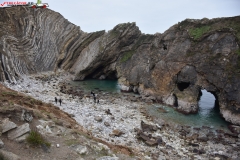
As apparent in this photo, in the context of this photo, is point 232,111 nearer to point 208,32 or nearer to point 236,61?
point 236,61

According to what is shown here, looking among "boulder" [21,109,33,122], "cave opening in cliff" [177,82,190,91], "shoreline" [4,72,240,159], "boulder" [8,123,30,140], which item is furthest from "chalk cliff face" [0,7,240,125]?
"boulder" [8,123,30,140]

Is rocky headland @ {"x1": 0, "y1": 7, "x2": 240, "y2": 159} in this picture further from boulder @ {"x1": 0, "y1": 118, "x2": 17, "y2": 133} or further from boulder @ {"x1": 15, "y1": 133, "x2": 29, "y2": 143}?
boulder @ {"x1": 0, "y1": 118, "x2": 17, "y2": 133}

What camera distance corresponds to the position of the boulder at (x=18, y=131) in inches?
477

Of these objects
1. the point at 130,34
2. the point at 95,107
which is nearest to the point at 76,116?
the point at 95,107

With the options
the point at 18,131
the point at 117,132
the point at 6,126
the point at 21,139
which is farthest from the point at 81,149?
the point at 117,132

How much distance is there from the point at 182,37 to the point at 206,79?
966 cm

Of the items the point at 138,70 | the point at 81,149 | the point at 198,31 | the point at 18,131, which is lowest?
the point at 81,149

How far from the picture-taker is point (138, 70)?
4697 centimetres

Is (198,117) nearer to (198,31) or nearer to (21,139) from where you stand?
(198,31)

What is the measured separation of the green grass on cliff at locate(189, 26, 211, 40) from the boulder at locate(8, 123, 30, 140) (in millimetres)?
32672

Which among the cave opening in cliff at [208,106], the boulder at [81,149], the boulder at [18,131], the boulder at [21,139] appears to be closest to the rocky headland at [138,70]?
the cave opening in cliff at [208,106]

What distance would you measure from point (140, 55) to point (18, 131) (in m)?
38.3

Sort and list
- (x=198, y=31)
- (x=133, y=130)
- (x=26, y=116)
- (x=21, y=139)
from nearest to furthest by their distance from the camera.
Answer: (x=21, y=139) < (x=26, y=116) < (x=133, y=130) < (x=198, y=31)

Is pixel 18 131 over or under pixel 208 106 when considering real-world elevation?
over
